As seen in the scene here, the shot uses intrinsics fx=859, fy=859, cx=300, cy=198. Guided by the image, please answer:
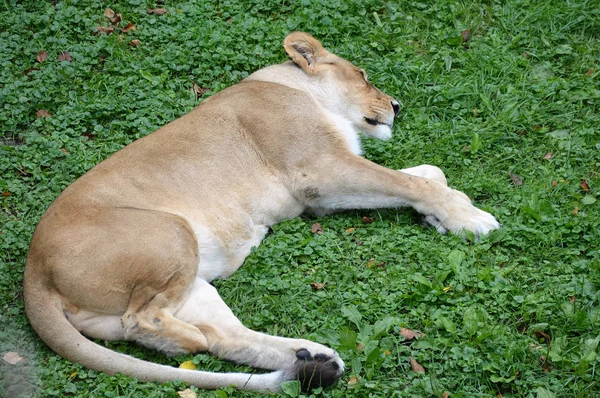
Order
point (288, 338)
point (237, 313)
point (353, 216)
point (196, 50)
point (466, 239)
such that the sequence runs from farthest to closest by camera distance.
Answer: point (196, 50), point (353, 216), point (466, 239), point (237, 313), point (288, 338)

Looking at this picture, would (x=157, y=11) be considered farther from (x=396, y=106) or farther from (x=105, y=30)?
(x=396, y=106)

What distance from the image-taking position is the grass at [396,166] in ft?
17.5

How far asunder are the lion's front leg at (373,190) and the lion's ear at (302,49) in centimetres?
117

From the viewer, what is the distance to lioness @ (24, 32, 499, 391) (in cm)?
537

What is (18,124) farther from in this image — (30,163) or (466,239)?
(466,239)

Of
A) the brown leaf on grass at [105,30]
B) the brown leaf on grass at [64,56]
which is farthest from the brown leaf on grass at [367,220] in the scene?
the brown leaf on grass at [105,30]

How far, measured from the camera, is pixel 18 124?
305 inches

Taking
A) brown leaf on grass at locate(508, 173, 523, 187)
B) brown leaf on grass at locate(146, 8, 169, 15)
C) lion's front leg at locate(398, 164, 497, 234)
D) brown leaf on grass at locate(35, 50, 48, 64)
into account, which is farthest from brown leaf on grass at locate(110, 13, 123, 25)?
brown leaf on grass at locate(508, 173, 523, 187)

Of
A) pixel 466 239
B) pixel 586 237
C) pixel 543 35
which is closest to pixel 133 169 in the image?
pixel 466 239

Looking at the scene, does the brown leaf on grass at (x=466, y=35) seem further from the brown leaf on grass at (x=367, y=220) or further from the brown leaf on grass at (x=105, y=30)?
the brown leaf on grass at (x=105, y=30)

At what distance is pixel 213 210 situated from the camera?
20.6 ft

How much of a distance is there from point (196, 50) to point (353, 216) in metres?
2.69

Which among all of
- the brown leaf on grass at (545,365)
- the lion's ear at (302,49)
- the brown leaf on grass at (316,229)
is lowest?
the brown leaf on grass at (316,229)

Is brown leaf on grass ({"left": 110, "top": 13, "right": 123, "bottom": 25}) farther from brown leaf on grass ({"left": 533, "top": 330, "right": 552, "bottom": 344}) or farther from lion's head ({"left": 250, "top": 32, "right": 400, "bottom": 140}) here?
brown leaf on grass ({"left": 533, "top": 330, "right": 552, "bottom": 344})
